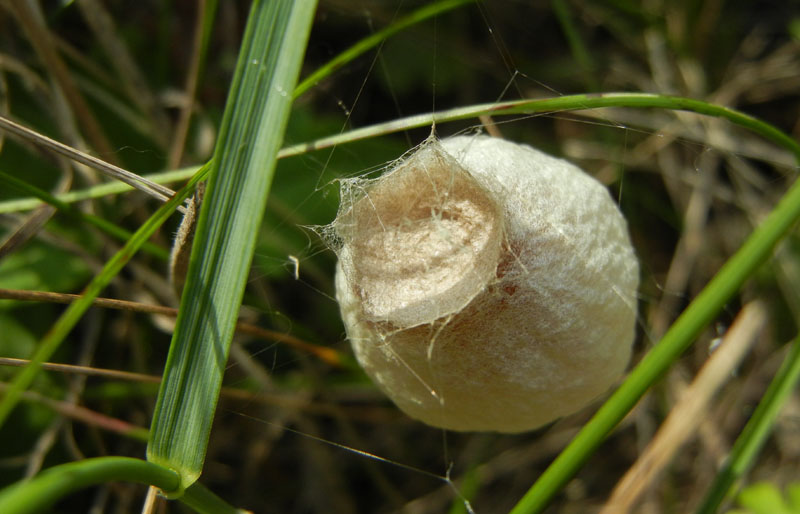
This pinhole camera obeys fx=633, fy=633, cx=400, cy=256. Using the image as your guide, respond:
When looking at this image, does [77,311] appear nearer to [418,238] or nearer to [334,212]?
[418,238]

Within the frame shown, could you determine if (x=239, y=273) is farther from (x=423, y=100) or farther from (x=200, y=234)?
(x=423, y=100)

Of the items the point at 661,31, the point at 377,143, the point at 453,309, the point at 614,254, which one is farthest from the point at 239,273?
the point at 661,31

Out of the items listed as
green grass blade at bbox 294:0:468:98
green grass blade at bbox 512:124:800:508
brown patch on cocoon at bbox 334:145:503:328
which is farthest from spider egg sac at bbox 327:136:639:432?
green grass blade at bbox 294:0:468:98

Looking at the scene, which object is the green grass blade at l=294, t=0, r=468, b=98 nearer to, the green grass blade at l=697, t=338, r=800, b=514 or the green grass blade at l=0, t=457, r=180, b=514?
the green grass blade at l=0, t=457, r=180, b=514

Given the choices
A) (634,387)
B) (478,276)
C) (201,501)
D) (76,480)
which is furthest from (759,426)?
(76,480)

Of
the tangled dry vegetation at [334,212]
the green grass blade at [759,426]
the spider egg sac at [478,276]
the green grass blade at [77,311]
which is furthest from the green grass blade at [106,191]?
the green grass blade at [759,426]

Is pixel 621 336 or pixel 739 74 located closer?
pixel 621 336
